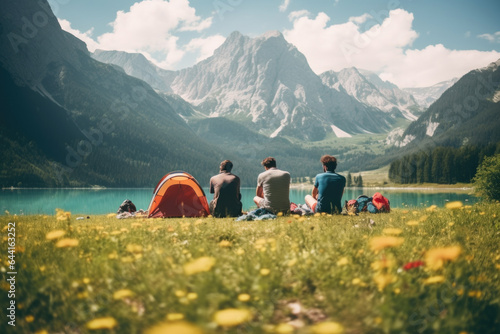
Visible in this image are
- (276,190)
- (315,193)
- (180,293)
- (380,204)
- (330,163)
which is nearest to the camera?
(180,293)

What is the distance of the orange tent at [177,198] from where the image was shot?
16344 millimetres

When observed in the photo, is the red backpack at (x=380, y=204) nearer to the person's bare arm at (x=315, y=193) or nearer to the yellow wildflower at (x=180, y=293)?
the person's bare arm at (x=315, y=193)

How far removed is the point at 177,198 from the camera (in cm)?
1650

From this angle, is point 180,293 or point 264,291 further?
point 264,291

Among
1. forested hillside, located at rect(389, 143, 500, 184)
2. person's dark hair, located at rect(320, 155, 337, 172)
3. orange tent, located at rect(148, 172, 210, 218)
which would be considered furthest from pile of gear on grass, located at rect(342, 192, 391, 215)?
forested hillside, located at rect(389, 143, 500, 184)

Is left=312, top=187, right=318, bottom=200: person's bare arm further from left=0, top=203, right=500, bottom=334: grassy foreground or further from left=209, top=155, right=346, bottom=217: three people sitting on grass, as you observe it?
left=0, top=203, right=500, bottom=334: grassy foreground

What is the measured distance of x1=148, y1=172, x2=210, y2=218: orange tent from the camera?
16.3m

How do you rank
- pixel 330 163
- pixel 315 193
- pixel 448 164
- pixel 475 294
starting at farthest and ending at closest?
pixel 448 164, pixel 315 193, pixel 330 163, pixel 475 294

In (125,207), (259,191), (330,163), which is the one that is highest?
(330,163)

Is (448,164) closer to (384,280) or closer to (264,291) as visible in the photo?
(384,280)

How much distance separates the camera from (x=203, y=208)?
53.3 feet

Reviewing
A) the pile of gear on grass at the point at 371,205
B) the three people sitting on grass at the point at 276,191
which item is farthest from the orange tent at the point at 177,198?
the pile of gear on grass at the point at 371,205

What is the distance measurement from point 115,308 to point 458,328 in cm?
323

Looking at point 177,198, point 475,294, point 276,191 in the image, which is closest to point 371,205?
point 276,191
